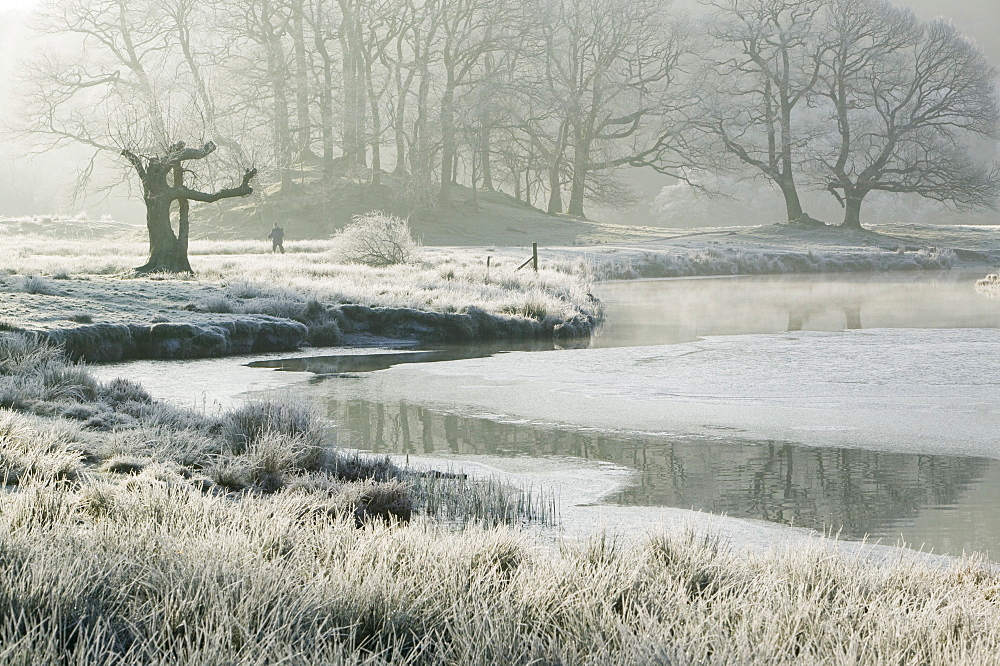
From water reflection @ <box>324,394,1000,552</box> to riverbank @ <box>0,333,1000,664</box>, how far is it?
3.42 feet

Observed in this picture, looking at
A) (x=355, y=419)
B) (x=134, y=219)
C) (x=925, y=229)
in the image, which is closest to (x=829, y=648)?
(x=355, y=419)

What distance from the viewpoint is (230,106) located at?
4816 centimetres

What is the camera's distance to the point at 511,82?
175ft

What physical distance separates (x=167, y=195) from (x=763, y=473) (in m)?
19.0

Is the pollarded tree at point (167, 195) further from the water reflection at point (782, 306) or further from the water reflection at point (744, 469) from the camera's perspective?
the water reflection at point (782, 306)

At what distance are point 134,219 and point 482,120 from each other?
53994 mm

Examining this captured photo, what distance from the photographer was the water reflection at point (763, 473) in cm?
689

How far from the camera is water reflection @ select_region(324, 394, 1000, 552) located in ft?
22.6

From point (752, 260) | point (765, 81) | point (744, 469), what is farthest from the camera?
point (765, 81)

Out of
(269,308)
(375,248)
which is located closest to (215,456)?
(269,308)

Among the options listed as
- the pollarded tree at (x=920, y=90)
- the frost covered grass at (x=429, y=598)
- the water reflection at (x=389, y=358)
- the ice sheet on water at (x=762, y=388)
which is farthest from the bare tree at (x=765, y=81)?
the frost covered grass at (x=429, y=598)

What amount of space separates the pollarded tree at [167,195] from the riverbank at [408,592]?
1829 centimetres

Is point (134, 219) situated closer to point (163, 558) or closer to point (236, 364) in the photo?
point (236, 364)

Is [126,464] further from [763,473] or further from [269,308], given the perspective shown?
[269,308]
